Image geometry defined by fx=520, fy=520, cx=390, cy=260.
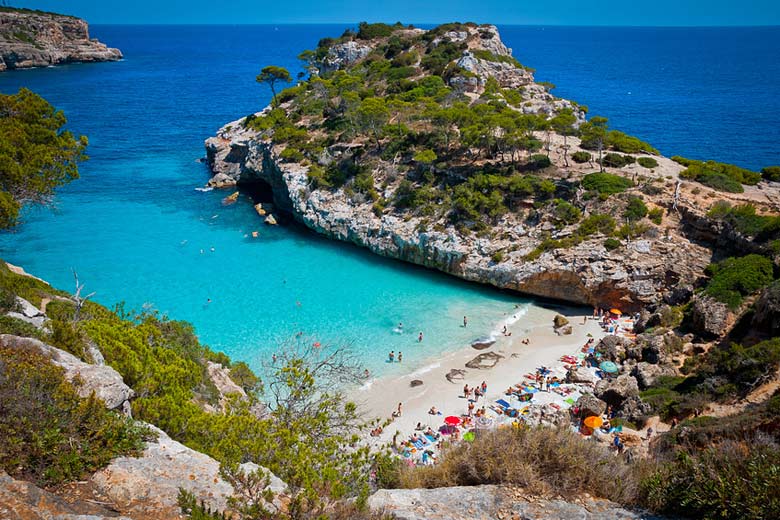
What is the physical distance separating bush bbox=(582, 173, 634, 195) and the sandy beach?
8631mm

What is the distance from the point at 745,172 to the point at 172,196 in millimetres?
47691

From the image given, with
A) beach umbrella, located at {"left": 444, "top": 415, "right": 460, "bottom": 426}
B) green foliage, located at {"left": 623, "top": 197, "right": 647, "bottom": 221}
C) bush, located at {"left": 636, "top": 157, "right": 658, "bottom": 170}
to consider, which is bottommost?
beach umbrella, located at {"left": 444, "top": 415, "right": 460, "bottom": 426}

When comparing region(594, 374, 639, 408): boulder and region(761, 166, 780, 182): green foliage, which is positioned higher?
region(761, 166, 780, 182): green foliage

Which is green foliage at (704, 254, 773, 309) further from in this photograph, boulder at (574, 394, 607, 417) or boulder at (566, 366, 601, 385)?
boulder at (574, 394, 607, 417)

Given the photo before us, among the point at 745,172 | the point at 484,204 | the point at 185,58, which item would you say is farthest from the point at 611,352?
the point at 185,58

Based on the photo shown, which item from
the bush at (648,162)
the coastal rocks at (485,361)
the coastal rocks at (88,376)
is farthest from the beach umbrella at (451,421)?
the bush at (648,162)

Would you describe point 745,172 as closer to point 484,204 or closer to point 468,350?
point 484,204

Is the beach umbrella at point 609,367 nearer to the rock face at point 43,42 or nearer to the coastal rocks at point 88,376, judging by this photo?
the coastal rocks at point 88,376

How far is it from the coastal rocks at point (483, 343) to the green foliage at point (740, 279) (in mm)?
11228

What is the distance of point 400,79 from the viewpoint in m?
56.8

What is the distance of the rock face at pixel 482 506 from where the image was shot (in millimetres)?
9469

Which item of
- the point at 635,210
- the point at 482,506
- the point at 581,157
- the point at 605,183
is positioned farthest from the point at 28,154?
the point at 581,157

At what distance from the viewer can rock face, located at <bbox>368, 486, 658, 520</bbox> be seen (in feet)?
31.1

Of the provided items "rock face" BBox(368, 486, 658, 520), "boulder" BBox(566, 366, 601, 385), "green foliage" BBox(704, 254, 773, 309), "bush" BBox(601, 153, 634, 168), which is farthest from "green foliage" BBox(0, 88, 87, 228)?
"bush" BBox(601, 153, 634, 168)
